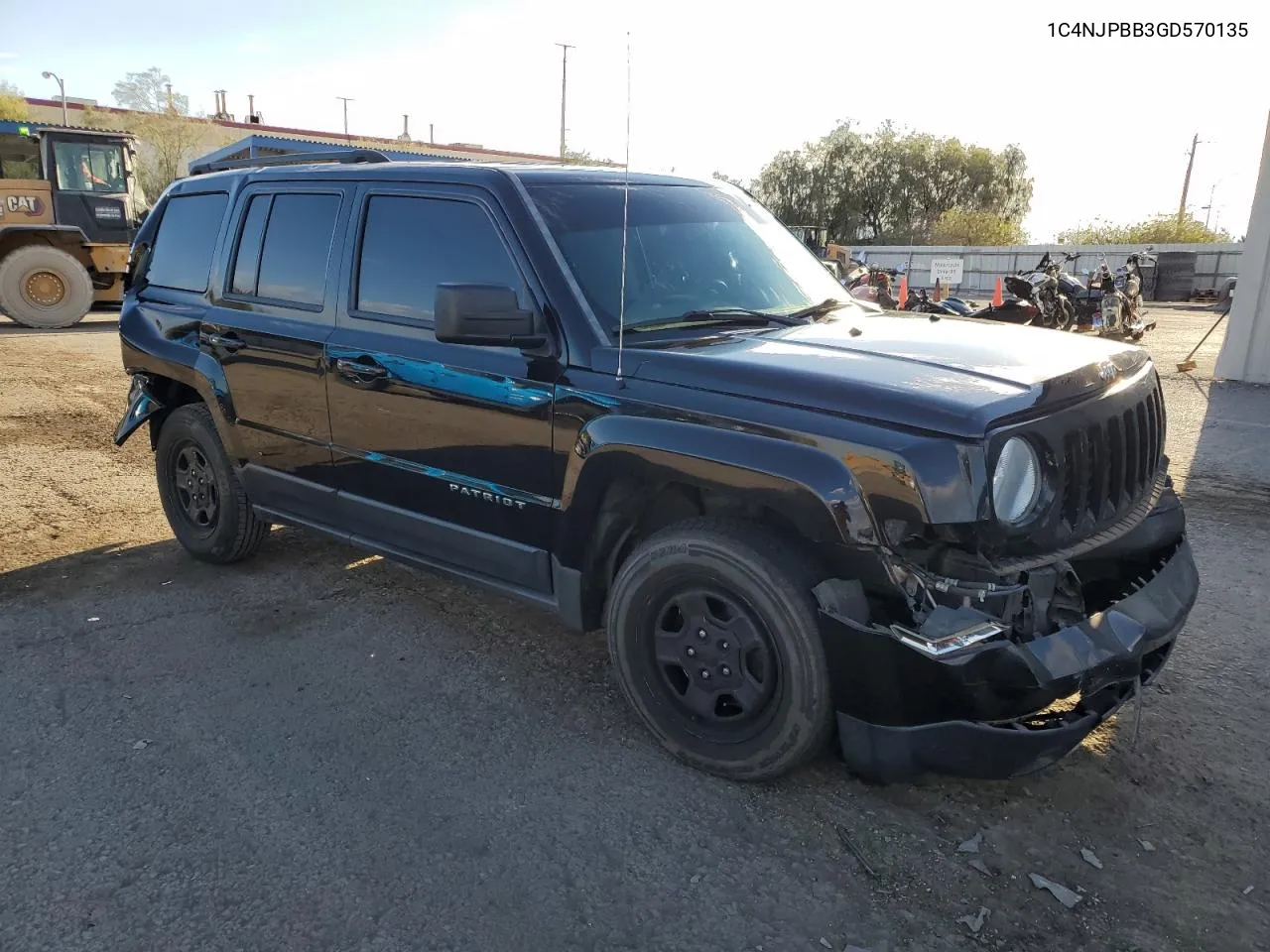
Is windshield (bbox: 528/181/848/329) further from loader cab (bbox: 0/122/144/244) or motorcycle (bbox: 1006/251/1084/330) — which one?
loader cab (bbox: 0/122/144/244)

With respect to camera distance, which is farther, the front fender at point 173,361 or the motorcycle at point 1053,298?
the motorcycle at point 1053,298

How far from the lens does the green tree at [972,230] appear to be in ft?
141

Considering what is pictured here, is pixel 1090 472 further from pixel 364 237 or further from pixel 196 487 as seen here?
pixel 196 487

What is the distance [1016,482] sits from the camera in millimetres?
2574

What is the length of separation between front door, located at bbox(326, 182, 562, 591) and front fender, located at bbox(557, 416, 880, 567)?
0.56ft

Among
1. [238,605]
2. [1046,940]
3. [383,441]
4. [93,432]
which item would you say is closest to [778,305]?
[383,441]

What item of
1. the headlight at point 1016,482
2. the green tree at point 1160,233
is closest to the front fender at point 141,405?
the headlight at point 1016,482

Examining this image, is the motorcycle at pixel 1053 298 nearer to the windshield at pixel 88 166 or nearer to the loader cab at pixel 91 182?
the loader cab at pixel 91 182

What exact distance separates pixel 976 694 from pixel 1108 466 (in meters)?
0.89

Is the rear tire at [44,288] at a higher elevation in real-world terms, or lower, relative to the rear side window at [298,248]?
lower

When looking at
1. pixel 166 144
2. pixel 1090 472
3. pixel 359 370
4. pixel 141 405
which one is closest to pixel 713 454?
pixel 1090 472

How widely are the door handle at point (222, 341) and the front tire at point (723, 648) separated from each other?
2.44 m

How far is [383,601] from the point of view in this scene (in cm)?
454

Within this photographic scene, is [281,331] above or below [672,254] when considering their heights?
below
